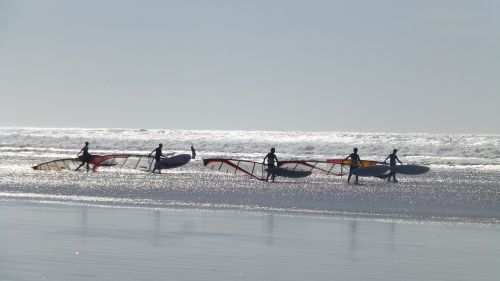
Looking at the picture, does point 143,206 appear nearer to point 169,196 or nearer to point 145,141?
point 169,196

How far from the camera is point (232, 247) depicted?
42.9ft

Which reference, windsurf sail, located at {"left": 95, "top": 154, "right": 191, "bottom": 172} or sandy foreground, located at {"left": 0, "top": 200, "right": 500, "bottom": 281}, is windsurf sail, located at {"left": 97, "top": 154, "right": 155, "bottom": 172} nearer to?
windsurf sail, located at {"left": 95, "top": 154, "right": 191, "bottom": 172}

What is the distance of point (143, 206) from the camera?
1997 cm

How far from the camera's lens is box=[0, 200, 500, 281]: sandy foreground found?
10820 mm

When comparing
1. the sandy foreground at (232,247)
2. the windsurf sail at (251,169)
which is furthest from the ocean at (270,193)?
the sandy foreground at (232,247)

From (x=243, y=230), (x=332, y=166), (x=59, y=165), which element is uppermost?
(x=332, y=166)

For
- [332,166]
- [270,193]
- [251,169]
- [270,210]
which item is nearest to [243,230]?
[270,210]

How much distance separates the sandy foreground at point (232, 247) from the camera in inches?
426

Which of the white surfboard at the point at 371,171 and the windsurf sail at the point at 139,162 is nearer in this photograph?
the white surfboard at the point at 371,171

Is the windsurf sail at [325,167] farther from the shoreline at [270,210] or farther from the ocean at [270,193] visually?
the shoreline at [270,210]

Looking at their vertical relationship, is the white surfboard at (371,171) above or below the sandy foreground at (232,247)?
above

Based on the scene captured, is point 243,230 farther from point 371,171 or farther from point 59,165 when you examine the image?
point 59,165

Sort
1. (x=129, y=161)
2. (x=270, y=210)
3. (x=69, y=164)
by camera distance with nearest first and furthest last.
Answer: (x=270, y=210) → (x=69, y=164) → (x=129, y=161)

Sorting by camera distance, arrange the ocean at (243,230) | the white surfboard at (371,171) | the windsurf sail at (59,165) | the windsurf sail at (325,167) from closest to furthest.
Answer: the ocean at (243,230) → the white surfboard at (371,171) → the windsurf sail at (325,167) → the windsurf sail at (59,165)
